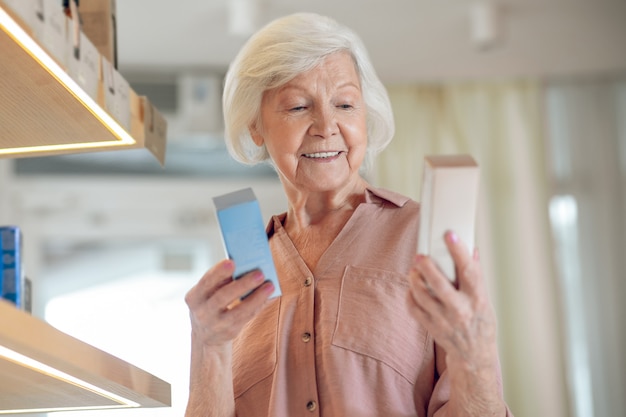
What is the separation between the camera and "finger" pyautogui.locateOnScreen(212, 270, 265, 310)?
3.27ft

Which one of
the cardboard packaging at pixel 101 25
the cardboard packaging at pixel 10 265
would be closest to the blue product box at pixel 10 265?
the cardboard packaging at pixel 10 265

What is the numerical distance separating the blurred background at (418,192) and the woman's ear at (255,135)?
239 cm

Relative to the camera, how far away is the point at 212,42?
3.83 meters

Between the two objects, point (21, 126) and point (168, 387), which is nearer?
point (21, 126)

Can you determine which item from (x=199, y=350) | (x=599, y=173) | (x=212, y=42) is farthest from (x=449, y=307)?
(x=599, y=173)

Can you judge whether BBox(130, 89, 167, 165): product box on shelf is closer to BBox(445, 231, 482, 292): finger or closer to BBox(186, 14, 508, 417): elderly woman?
BBox(186, 14, 508, 417): elderly woman

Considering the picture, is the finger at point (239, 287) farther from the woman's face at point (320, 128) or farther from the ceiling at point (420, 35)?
the ceiling at point (420, 35)

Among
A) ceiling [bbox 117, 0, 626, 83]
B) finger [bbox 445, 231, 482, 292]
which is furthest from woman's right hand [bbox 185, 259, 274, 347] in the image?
ceiling [bbox 117, 0, 626, 83]

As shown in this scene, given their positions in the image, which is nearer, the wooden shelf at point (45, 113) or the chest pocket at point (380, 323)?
the wooden shelf at point (45, 113)

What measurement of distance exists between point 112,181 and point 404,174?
1.34 metres

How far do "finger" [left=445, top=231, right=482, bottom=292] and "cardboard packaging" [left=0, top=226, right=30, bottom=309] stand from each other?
47 centimetres

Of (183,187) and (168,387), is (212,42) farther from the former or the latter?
(168,387)

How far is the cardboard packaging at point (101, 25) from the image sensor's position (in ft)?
4.13

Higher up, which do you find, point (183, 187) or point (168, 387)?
point (183, 187)
